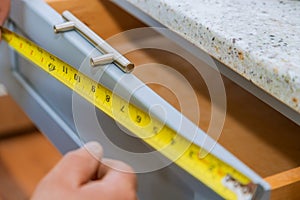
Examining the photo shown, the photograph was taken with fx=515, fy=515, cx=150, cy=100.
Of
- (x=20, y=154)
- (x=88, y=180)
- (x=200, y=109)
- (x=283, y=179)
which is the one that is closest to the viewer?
(x=283, y=179)

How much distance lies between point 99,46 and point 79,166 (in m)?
0.13

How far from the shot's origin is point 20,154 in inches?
43.4

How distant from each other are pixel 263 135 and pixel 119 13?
31 cm

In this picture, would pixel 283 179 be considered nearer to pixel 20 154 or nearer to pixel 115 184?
pixel 115 184

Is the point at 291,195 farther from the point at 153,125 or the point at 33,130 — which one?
the point at 33,130

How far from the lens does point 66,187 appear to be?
0.53 m

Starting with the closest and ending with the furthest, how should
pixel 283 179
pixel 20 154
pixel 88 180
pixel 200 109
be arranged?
pixel 283 179 < pixel 88 180 < pixel 200 109 < pixel 20 154

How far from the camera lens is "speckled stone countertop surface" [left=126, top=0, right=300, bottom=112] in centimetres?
46

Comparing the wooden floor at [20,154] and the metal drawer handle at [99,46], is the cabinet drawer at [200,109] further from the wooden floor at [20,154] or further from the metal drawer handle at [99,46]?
the wooden floor at [20,154]

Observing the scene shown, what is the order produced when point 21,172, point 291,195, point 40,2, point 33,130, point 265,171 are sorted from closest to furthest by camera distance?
point 291,195, point 265,171, point 40,2, point 21,172, point 33,130

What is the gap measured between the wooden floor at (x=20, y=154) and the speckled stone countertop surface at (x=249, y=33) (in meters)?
0.54

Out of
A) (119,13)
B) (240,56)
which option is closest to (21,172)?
(119,13)

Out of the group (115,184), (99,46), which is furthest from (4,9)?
(115,184)

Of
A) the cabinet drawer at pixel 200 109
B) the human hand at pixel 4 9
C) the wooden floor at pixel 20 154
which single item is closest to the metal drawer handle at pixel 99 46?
the cabinet drawer at pixel 200 109
